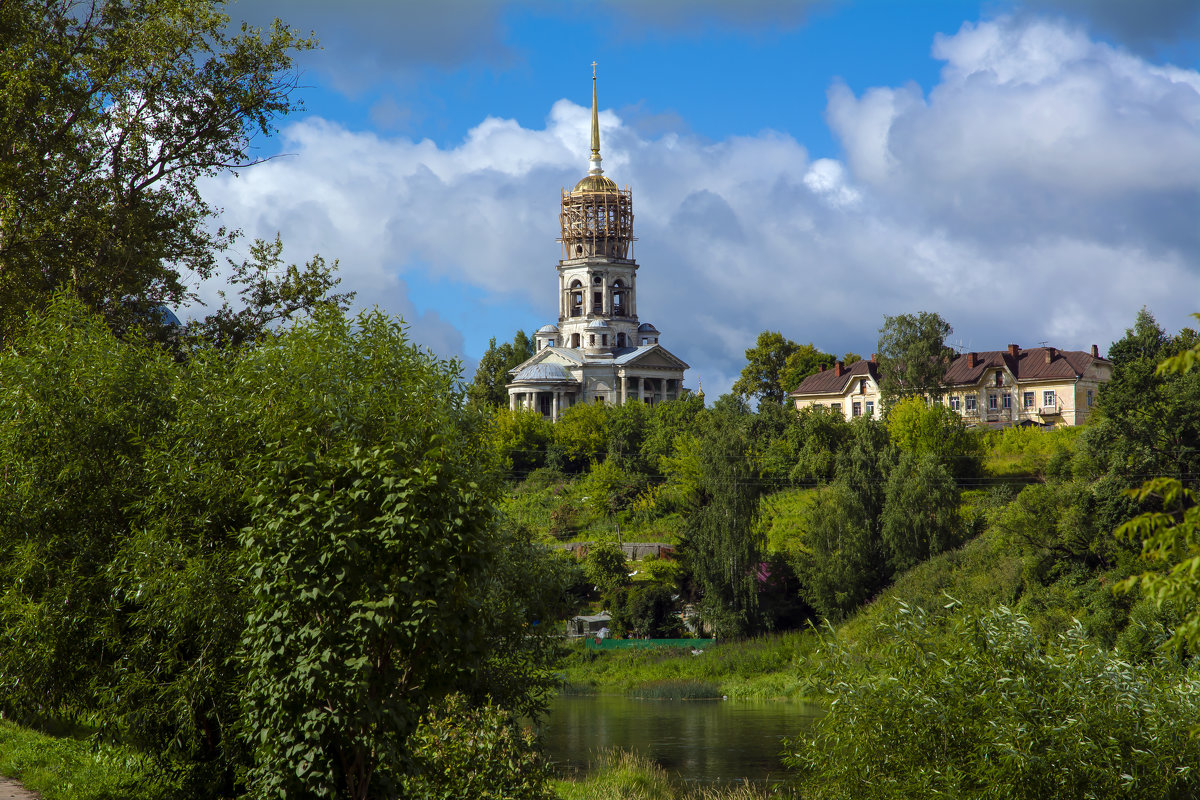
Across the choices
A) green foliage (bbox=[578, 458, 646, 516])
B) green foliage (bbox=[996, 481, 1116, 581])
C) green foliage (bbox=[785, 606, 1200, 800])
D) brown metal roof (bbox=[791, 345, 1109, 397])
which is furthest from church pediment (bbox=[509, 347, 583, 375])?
green foliage (bbox=[785, 606, 1200, 800])

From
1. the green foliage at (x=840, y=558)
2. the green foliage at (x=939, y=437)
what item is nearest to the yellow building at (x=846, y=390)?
the green foliage at (x=939, y=437)

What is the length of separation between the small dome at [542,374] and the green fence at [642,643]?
45.7 metres

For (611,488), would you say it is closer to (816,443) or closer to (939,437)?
(816,443)

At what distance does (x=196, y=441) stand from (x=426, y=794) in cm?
531

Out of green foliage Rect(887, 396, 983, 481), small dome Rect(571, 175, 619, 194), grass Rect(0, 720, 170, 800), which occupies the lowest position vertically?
grass Rect(0, 720, 170, 800)

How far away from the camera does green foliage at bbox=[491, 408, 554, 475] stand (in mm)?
80250

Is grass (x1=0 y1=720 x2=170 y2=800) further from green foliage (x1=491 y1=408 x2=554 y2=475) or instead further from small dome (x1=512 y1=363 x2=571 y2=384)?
small dome (x1=512 y1=363 x2=571 y2=384)

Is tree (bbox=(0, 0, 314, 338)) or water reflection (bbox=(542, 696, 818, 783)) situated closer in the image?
tree (bbox=(0, 0, 314, 338))

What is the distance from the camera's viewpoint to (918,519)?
50125 mm

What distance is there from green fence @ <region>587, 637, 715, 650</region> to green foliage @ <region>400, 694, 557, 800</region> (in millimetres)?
38165

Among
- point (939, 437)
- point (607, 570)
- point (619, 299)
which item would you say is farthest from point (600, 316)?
point (607, 570)

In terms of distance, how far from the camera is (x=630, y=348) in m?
107

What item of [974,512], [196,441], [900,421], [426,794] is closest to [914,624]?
[426,794]

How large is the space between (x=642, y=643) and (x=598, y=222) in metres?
65.5
